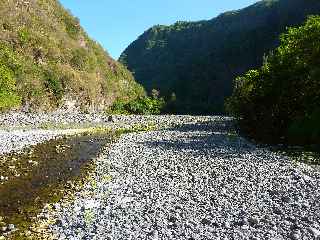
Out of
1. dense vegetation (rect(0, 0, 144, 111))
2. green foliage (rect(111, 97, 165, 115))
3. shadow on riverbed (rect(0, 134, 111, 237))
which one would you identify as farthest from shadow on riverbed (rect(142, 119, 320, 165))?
green foliage (rect(111, 97, 165, 115))

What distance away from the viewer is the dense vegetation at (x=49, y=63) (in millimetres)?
86000

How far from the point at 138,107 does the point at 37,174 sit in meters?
96.4

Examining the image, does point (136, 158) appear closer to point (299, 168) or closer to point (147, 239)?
point (299, 168)

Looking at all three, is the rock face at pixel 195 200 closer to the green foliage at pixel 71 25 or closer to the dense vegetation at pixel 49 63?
the dense vegetation at pixel 49 63

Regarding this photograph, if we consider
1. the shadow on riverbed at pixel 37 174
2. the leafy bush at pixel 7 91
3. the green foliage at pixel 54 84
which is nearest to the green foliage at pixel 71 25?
the green foliage at pixel 54 84

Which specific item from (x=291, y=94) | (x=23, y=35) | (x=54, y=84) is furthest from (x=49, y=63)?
(x=291, y=94)

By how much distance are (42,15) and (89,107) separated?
24.1m

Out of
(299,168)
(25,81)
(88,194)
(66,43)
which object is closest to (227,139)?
(299,168)

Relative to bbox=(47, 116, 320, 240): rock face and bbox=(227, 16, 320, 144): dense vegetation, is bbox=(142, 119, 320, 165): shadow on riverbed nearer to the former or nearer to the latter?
→ bbox=(47, 116, 320, 240): rock face

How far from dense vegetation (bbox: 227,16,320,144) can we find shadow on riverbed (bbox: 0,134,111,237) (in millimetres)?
18150

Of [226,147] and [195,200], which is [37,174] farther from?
[226,147]

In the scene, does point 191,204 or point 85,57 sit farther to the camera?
point 85,57

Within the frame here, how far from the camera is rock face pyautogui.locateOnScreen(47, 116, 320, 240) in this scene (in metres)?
17.2

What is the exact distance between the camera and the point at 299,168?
95.2ft
